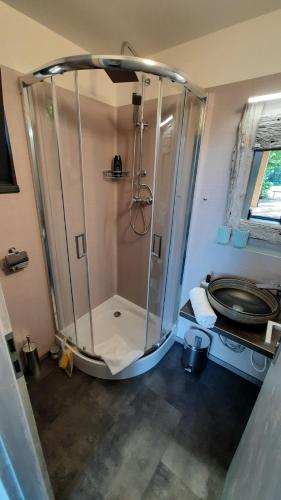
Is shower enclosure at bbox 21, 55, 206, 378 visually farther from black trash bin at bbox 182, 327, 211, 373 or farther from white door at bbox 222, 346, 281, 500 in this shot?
white door at bbox 222, 346, 281, 500

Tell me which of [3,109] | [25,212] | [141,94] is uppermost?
[141,94]

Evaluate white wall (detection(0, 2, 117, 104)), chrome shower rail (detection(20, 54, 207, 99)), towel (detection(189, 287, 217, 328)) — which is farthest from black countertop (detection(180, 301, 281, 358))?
white wall (detection(0, 2, 117, 104))

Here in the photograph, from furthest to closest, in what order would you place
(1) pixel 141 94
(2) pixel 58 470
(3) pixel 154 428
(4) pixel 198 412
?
(1) pixel 141 94
(4) pixel 198 412
(3) pixel 154 428
(2) pixel 58 470

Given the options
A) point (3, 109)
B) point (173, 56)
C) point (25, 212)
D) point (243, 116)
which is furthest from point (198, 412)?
point (173, 56)

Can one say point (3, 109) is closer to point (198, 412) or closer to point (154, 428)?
point (154, 428)

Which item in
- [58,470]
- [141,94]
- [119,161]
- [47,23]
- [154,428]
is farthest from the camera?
[119,161]

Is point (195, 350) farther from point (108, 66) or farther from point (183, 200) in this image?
point (108, 66)

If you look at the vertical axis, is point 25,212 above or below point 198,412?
above

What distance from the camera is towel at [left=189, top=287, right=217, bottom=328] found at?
1246mm

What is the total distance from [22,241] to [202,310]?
1.38 metres

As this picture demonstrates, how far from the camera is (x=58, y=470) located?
1205 mm

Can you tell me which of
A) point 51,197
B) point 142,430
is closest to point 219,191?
point 51,197

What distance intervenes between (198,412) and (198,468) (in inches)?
12.9

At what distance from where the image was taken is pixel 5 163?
134cm
